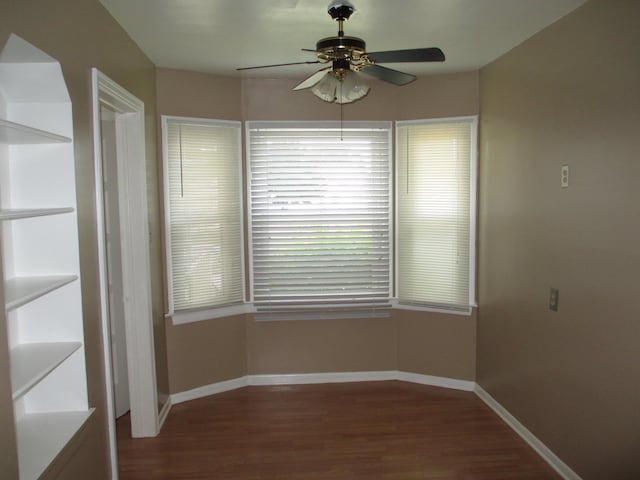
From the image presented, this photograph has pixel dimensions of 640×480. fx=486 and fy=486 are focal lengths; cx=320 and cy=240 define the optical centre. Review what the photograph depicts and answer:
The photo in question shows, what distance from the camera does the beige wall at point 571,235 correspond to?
93.5 inches

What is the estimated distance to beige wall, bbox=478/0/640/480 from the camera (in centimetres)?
238

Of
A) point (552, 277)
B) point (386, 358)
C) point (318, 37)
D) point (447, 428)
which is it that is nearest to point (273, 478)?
point (447, 428)

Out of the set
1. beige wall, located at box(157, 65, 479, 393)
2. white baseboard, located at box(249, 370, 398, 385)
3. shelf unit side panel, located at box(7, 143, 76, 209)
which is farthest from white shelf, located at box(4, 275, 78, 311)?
white baseboard, located at box(249, 370, 398, 385)

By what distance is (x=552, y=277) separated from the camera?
3.01 m

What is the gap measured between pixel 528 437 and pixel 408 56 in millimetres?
2668

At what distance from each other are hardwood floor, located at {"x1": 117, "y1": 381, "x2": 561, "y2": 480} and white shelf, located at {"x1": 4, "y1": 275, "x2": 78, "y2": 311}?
1548 millimetres

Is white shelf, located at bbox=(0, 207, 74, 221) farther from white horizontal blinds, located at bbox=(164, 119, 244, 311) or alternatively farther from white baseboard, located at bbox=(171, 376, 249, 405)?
white baseboard, located at bbox=(171, 376, 249, 405)

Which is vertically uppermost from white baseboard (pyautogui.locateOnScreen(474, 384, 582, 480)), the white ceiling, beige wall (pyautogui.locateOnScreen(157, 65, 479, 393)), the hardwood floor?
the white ceiling

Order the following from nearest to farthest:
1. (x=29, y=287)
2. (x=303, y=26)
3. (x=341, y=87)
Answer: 1. (x=29, y=287)
2. (x=341, y=87)
3. (x=303, y=26)

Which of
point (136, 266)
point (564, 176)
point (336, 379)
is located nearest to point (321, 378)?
point (336, 379)

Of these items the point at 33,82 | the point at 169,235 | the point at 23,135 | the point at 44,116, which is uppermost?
the point at 33,82

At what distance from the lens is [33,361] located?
1.99m

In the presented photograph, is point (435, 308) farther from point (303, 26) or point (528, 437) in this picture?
point (303, 26)

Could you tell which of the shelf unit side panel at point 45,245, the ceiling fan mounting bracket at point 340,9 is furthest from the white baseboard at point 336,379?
the ceiling fan mounting bracket at point 340,9
